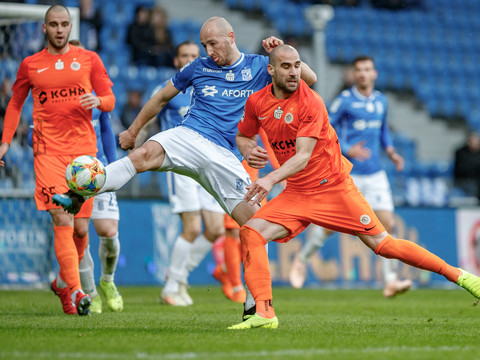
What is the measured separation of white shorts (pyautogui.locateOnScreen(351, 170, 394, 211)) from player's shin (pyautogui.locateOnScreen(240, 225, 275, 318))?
4922 millimetres

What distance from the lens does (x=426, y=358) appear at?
4578 mm

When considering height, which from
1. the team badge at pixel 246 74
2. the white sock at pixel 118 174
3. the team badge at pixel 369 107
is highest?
the team badge at pixel 246 74

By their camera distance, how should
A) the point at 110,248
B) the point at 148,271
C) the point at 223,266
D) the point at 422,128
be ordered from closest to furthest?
the point at 110,248, the point at 223,266, the point at 148,271, the point at 422,128

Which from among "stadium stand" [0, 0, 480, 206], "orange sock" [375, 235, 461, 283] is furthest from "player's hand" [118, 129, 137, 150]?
"stadium stand" [0, 0, 480, 206]

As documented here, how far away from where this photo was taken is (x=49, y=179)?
23.2 ft

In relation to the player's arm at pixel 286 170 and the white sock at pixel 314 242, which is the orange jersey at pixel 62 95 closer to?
the player's arm at pixel 286 170

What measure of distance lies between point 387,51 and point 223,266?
11784mm

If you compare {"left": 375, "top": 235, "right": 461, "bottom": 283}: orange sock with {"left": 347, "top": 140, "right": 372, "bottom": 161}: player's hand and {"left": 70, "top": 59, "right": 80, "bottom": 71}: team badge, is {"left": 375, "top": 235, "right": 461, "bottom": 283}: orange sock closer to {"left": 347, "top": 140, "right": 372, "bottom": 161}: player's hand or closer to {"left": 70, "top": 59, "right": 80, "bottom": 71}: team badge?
{"left": 70, "top": 59, "right": 80, "bottom": 71}: team badge

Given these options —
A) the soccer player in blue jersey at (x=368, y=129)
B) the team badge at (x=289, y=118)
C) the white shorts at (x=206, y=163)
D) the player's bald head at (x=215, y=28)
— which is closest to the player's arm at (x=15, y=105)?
the white shorts at (x=206, y=163)

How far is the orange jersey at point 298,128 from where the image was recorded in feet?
19.7

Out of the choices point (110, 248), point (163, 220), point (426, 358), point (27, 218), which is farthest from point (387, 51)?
point (426, 358)

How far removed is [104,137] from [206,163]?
191 cm

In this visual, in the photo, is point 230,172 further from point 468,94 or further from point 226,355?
point 468,94

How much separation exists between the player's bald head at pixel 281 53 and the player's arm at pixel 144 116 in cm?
101
